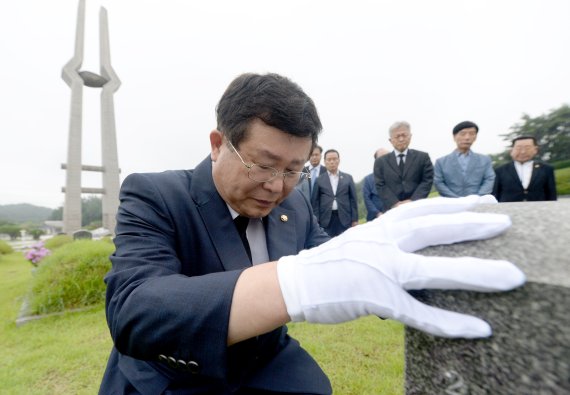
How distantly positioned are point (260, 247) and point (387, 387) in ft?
5.12

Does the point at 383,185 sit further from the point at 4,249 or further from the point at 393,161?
the point at 4,249

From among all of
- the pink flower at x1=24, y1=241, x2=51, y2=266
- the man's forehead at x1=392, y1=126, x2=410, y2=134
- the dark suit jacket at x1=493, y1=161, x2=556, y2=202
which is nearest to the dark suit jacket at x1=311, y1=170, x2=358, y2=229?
the man's forehead at x1=392, y1=126, x2=410, y2=134

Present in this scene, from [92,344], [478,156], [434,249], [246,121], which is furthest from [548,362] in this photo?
[478,156]

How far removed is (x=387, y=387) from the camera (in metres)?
2.16

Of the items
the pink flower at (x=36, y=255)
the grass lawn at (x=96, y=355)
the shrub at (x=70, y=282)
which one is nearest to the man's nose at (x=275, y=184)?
the grass lawn at (x=96, y=355)

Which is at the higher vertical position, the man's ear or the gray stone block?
the man's ear

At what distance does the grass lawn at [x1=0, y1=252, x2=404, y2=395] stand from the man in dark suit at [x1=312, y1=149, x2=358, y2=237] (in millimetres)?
1986

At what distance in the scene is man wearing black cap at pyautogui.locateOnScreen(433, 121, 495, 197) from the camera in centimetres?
425

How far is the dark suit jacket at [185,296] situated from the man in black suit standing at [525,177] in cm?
446

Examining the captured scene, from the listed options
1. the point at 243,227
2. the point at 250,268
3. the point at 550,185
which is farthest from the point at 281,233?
the point at 550,185

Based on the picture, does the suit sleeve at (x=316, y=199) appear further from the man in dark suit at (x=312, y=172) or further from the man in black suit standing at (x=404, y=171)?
the man in black suit standing at (x=404, y=171)

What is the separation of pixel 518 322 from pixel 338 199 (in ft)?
15.2

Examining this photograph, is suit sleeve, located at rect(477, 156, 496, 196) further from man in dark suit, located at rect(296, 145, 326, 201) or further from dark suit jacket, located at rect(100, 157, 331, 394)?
dark suit jacket, located at rect(100, 157, 331, 394)

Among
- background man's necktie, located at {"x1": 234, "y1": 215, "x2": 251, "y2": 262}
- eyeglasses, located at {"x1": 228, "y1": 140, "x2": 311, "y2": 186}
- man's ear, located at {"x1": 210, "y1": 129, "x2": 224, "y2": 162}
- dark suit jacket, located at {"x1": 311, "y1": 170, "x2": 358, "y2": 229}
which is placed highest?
man's ear, located at {"x1": 210, "y1": 129, "x2": 224, "y2": 162}
